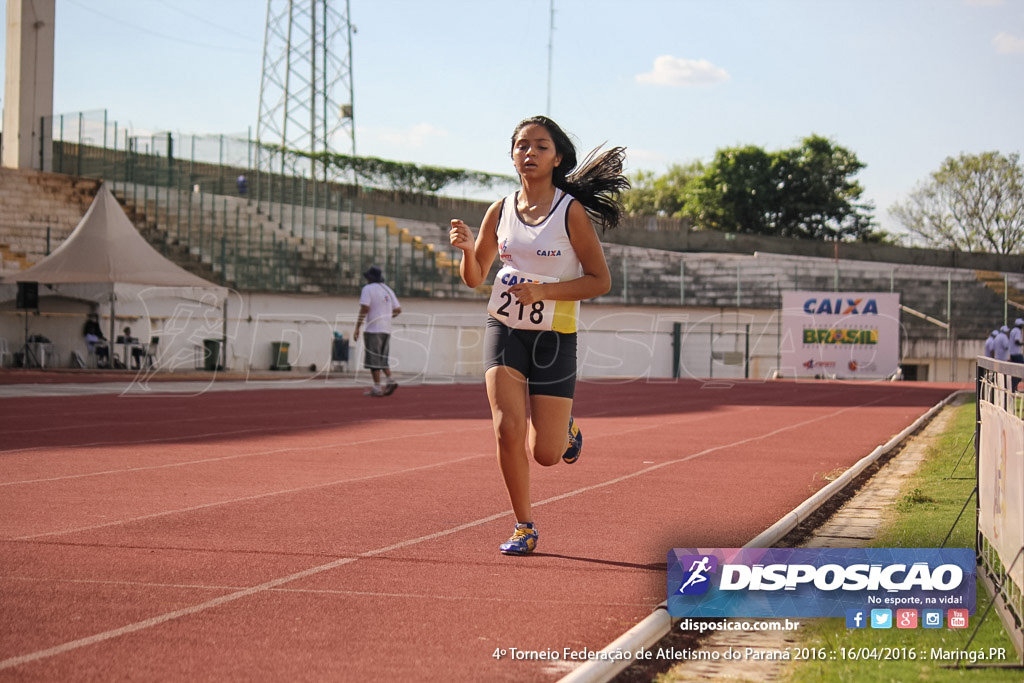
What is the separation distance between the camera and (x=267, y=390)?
70.0ft

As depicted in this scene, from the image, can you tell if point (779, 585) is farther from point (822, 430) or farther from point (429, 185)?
point (429, 185)

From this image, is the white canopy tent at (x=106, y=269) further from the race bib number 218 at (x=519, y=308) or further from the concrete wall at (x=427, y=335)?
the race bib number 218 at (x=519, y=308)

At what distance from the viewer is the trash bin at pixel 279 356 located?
28484mm

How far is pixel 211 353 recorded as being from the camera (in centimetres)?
2669

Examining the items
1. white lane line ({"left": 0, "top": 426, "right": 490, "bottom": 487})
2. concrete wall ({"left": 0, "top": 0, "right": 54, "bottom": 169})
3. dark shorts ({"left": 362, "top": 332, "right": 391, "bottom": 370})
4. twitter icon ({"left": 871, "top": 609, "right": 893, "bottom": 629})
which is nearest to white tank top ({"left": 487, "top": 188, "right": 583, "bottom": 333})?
twitter icon ({"left": 871, "top": 609, "right": 893, "bottom": 629})

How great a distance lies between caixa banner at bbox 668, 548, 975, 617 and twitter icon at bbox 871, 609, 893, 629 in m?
0.07

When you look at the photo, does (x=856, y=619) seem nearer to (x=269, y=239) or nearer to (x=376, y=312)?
(x=376, y=312)

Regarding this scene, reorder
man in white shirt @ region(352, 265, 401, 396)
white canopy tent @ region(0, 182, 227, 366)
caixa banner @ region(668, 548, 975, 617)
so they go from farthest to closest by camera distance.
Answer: white canopy tent @ region(0, 182, 227, 366), man in white shirt @ region(352, 265, 401, 396), caixa banner @ region(668, 548, 975, 617)

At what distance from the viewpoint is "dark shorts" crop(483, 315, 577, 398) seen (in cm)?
556

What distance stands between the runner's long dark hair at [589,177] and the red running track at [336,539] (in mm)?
1846

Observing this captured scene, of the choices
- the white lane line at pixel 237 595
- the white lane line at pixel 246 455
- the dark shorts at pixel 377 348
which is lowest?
the white lane line at pixel 246 455

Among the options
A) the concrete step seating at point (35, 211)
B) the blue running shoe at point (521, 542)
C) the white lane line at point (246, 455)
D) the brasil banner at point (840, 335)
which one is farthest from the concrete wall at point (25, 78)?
the blue running shoe at point (521, 542)

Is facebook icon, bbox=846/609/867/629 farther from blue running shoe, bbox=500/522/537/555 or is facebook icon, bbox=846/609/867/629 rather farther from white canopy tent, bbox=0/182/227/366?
white canopy tent, bbox=0/182/227/366

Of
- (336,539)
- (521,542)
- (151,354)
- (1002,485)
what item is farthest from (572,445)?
(151,354)
